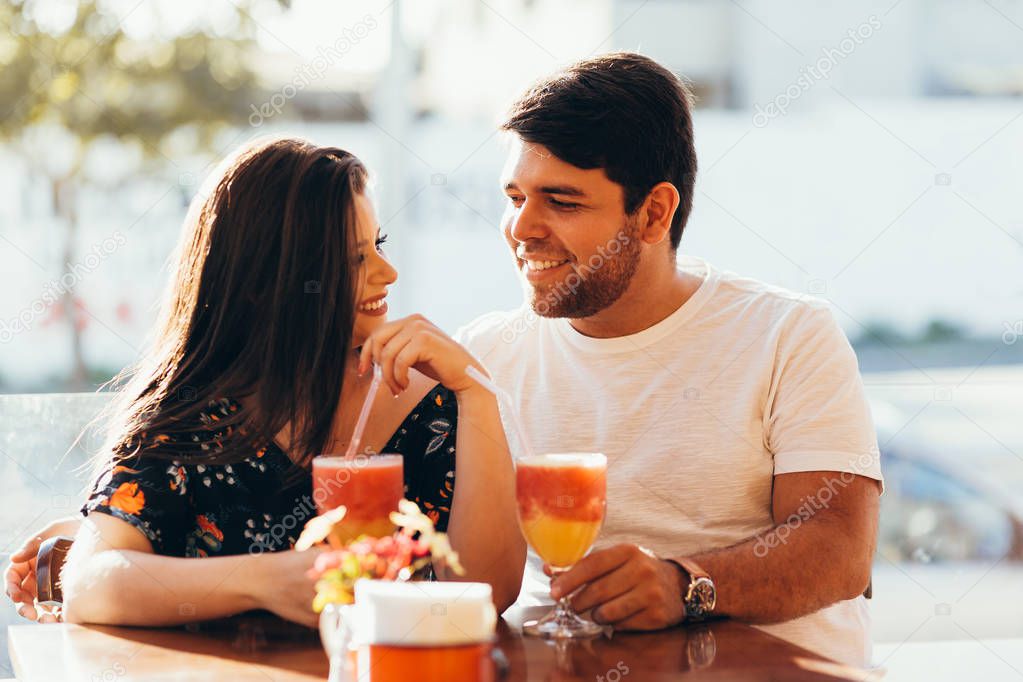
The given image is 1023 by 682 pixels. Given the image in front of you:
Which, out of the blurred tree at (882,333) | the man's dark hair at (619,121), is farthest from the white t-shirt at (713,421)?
the blurred tree at (882,333)

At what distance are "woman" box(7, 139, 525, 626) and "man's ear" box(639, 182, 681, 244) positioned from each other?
59cm

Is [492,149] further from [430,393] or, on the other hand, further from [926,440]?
[430,393]

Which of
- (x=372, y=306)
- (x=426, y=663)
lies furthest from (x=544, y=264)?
(x=426, y=663)

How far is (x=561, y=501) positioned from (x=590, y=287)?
29.9 inches

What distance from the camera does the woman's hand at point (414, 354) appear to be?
1.73 m

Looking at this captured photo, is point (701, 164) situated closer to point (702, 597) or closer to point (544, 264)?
point (544, 264)

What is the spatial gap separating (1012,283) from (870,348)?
1.58 m

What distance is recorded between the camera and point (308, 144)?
6.53ft

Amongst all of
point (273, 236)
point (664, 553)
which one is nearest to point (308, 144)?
point (273, 236)

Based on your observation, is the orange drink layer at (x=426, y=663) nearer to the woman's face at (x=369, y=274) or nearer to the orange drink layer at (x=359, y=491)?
the orange drink layer at (x=359, y=491)

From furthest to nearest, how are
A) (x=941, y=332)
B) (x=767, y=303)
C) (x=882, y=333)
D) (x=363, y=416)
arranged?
1. (x=941, y=332)
2. (x=882, y=333)
3. (x=767, y=303)
4. (x=363, y=416)

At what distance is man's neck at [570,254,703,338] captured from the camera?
7.58 feet

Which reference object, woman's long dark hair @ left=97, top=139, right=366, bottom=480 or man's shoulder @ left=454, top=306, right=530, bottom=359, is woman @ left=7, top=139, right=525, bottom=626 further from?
man's shoulder @ left=454, top=306, right=530, bottom=359

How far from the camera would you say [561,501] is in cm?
157
